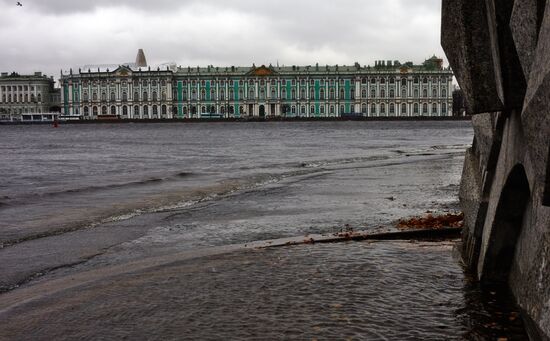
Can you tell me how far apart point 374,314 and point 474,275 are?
116 cm

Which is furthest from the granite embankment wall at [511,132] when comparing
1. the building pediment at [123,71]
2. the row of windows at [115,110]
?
the building pediment at [123,71]

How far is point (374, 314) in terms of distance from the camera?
3818 millimetres

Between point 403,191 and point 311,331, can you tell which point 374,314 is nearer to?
point 311,331

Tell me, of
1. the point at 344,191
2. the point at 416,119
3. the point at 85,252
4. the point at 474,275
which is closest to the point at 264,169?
the point at 344,191

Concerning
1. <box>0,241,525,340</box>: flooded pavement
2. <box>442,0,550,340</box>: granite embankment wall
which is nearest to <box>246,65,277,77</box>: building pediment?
<box>0,241,525,340</box>: flooded pavement

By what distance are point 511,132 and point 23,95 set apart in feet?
575

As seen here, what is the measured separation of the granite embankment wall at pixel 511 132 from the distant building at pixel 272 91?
444 ft

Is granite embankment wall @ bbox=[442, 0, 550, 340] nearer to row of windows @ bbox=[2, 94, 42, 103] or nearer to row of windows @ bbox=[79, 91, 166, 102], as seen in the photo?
row of windows @ bbox=[79, 91, 166, 102]

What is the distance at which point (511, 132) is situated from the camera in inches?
139

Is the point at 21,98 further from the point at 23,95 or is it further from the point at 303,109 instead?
the point at 303,109

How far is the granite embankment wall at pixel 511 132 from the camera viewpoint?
2443 millimetres

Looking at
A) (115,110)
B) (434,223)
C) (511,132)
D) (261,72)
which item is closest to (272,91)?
(261,72)

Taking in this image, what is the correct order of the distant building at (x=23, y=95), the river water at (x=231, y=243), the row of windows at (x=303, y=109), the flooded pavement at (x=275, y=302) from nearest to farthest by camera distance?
the flooded pavement at (x=275, y=302)
the river water at (x=231, y=243)
the row of windows at (x=303, y=109)
the distant building at (x=23, y=95)

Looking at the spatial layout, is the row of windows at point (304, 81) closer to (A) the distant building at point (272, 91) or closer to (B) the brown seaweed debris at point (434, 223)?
(A) the distant building at point (272, 91)
